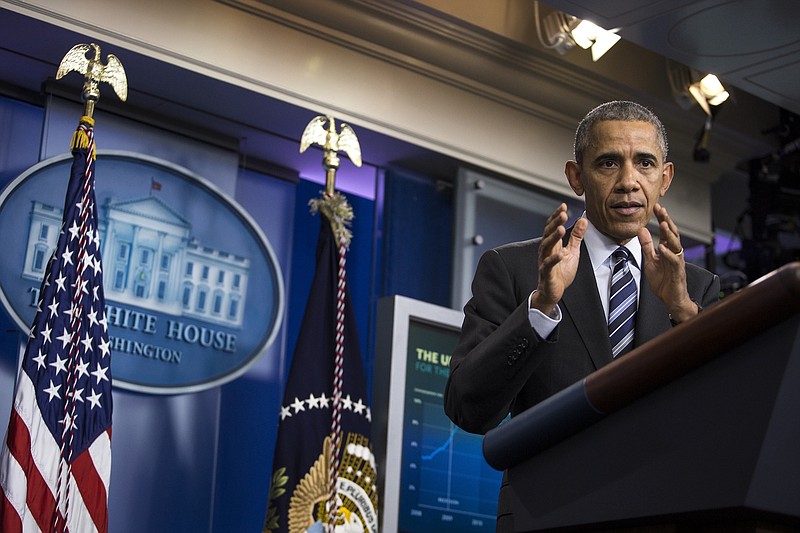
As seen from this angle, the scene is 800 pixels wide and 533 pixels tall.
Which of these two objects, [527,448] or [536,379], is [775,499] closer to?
[527,448]

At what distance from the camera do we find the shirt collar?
1.91 meters

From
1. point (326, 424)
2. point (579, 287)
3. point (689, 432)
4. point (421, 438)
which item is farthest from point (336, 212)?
point (689, 432)

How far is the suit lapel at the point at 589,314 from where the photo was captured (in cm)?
172

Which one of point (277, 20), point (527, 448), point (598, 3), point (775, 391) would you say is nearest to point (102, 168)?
point (277, 20)

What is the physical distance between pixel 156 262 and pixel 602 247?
9.78ft

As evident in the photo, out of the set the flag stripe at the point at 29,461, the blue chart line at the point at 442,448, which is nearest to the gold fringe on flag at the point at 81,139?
the flag stripe at the point at 29,461

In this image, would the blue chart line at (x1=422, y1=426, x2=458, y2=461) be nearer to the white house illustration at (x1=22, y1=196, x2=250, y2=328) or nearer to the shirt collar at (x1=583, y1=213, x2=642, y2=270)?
the white house illustration at (x1=22, y1=196, x2=250, y2=328)

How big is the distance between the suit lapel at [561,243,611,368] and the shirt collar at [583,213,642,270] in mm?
79

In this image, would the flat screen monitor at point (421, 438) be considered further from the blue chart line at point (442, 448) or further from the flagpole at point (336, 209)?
the flagpole at point (336, 209)

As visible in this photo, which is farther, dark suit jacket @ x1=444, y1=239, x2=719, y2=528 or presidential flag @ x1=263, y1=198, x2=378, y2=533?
presidential flag @ x1=263, y1=198, x2=378, y2=533

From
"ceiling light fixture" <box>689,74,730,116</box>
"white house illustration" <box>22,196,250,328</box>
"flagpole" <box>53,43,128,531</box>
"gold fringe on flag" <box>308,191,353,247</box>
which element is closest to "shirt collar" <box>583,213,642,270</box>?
"flagpole" <box>53,43,128,531</box>

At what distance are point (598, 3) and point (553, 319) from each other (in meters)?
3.02

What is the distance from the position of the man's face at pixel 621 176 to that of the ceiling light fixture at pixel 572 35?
3175mm

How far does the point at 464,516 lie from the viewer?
478 centimetres
